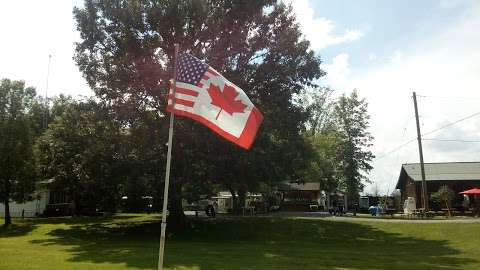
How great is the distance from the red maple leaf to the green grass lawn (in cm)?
697

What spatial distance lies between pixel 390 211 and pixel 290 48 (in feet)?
73.1

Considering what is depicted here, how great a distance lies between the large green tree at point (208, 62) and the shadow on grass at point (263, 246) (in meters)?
3.51

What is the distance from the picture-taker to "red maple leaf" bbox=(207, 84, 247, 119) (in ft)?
36.3

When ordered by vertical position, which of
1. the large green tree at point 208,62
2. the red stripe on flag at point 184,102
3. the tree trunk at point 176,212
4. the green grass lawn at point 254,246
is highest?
the large green tree at point 208,62

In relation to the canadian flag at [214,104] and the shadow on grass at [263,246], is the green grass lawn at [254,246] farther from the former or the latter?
the canadian flag at [214,104]

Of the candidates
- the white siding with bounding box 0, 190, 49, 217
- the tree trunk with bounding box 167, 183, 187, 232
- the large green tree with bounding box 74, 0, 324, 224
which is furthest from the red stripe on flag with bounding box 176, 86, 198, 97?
the white siding with bounding box 0, 190, 49, 217

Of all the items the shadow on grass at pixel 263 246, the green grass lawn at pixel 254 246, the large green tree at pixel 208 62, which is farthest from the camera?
the large green tree at pixel 208 62

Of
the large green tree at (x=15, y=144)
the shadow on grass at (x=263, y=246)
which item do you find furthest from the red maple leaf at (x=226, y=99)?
the large green tree at (x=15, y=144)

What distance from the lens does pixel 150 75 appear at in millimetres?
27812

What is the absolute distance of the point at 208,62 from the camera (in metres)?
27.9

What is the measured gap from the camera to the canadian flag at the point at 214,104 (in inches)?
427

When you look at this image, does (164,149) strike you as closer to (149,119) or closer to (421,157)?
(149,119)

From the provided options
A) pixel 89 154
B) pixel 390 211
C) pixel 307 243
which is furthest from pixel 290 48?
pixel 390 211

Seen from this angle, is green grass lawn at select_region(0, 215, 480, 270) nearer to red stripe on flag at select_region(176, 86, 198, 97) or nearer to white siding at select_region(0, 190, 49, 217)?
red stripe on flag at select_region(176, 86, 198, 97)
